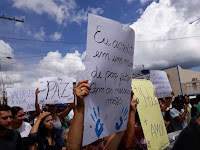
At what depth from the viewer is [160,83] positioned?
304 cm

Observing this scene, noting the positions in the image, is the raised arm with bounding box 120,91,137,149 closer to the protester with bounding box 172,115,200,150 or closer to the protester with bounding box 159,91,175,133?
the protester with bounding box 172,115,200,150

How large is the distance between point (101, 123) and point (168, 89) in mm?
2345

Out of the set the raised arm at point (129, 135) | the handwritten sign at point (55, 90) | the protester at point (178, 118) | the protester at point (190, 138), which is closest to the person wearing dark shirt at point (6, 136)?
the handwritten sign at point (55, 90)

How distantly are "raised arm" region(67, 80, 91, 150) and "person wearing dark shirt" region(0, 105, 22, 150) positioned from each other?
142 cm

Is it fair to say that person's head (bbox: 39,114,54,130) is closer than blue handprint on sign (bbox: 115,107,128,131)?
No

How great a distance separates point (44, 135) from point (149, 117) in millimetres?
1728

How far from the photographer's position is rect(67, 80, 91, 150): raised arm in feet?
3.75

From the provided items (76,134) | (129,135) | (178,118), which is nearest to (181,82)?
(178,118)

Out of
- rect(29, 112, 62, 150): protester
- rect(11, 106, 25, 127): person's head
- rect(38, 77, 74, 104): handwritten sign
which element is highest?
rect(38, 77, 74, 104): handwritten sign

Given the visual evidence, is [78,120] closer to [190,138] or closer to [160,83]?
[190,138]

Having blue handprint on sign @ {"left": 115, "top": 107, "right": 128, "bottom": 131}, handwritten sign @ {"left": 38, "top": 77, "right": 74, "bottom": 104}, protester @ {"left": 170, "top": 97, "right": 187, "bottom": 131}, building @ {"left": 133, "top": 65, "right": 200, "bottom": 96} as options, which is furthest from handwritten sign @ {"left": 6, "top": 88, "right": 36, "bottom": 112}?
building @ {"left": 133, "top": 65, "right": 200, "bottom": 96}

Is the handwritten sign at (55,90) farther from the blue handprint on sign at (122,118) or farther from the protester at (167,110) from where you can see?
the blue handprint on sign at (122,118)

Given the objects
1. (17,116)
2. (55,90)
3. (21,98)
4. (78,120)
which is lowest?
(17,116)

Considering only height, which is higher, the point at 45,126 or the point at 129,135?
the point at 129,135
